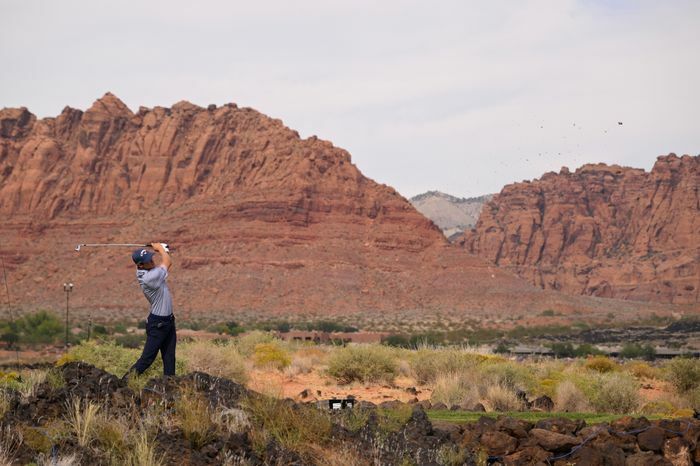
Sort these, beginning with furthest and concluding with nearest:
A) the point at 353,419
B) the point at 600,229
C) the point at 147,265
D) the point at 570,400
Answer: the point at 600,229, the point at 570,400, the point at 147,265, the point at 353,419

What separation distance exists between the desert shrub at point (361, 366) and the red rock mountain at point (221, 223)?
71.5m

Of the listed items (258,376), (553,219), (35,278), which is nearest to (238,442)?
(258,376)

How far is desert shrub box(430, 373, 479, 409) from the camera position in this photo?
17.8 metres

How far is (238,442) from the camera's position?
9.64 m

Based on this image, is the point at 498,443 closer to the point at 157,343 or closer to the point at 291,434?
the point at 291,434

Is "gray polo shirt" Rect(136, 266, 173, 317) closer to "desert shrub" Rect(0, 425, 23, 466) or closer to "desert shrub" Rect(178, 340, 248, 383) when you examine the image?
"desert shrub" Rect(0, 425, 23, 466)

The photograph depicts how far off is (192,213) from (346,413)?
103 m

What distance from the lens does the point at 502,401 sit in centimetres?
1733

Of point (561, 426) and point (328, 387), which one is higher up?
point (561, 426)

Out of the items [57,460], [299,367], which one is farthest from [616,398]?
[57,460]

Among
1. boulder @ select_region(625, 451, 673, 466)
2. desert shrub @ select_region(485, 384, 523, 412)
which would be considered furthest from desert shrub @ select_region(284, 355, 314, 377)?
boulder @ select_region(625, 451, 673, 466)

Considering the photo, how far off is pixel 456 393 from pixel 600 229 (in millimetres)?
167164

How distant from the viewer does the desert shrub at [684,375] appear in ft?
78.6

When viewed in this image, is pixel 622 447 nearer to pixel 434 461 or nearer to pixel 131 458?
pixel 434 461
